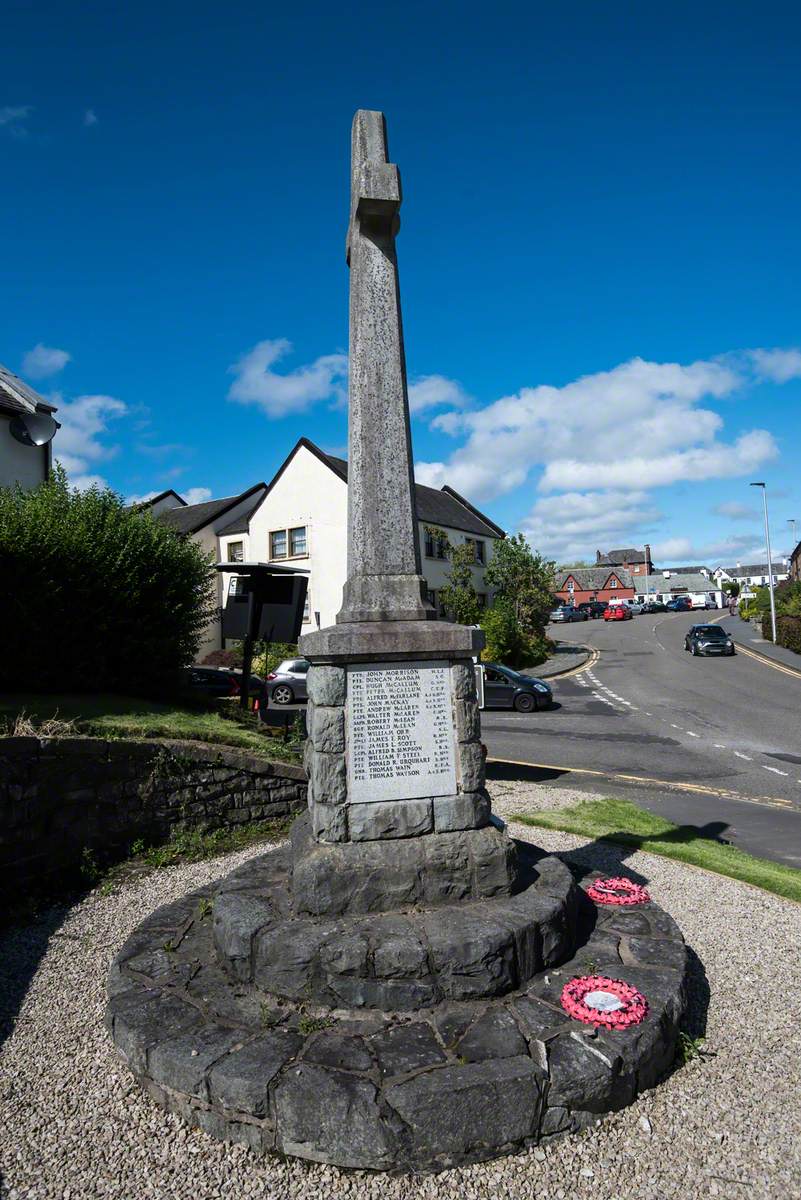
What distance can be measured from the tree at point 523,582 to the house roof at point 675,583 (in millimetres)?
81615

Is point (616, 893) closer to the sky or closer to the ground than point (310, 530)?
closer to the ground

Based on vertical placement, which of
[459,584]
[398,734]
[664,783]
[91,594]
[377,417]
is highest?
[459,584]

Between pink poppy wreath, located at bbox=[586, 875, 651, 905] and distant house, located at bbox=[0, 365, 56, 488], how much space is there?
14.5 metres

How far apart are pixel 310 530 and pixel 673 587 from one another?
96459mm

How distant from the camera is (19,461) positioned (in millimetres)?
16656

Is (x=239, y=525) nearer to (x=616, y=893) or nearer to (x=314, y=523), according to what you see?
(x=314, y=523)

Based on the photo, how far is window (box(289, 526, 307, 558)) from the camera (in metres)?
32.2

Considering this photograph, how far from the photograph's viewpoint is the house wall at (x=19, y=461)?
16.1 m

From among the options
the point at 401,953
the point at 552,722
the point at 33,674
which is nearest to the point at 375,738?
the point at 401,953

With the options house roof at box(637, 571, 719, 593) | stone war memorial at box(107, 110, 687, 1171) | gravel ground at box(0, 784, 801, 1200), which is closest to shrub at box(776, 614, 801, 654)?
gravel ground at box(0, 784, 801, 1200)

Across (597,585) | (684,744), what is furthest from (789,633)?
(597,585)

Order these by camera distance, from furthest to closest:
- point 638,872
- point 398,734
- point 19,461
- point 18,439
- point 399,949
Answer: point 19,461 → point 18,439 → point 638,872 → point 398,734 → point 399,949

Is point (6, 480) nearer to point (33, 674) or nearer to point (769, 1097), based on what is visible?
point (33, 674)

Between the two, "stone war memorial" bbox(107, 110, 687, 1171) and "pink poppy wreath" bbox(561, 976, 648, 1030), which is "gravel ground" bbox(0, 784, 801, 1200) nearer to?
"stone war memorial" bbox(107, 110, 687, 1171)
